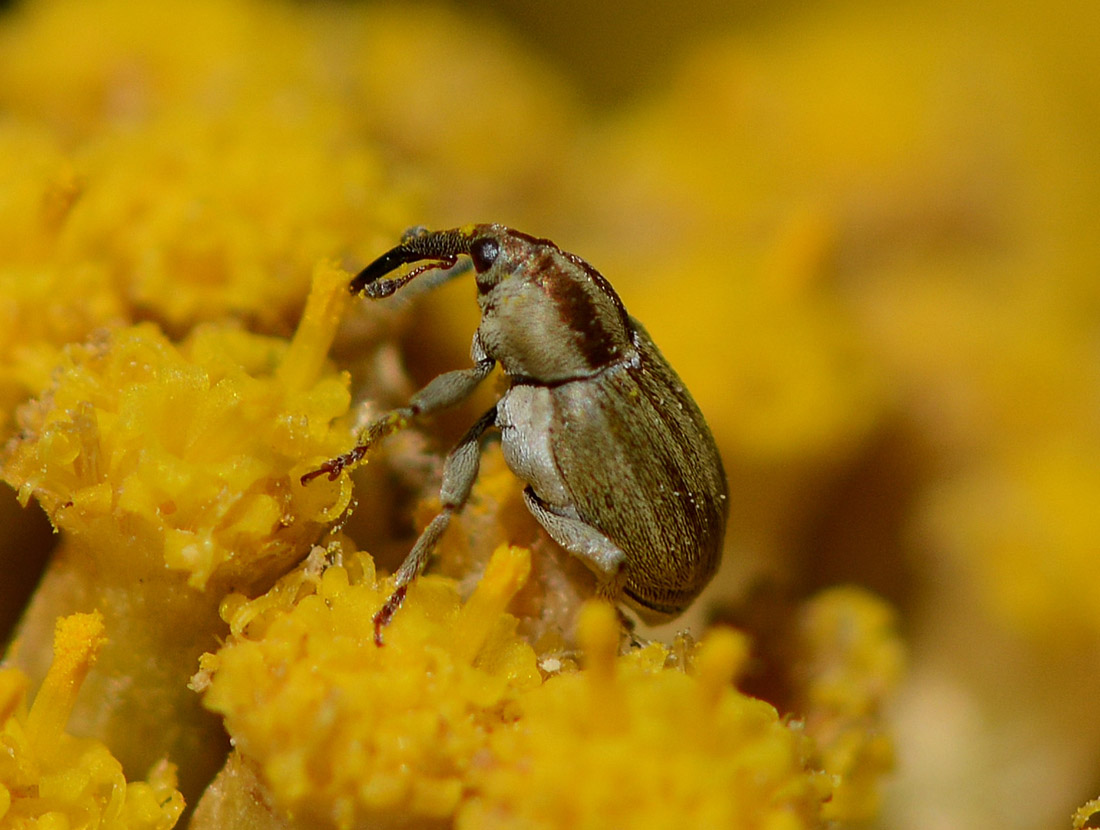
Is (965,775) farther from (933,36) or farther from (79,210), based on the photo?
(933,36)

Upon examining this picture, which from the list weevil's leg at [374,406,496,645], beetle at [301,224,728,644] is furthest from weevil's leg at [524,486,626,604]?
weevil's leg at [374,406,496,645]

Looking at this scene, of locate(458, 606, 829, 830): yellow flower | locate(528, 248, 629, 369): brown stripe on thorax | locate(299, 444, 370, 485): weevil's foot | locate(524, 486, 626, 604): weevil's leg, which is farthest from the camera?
locate(528, 248, 629, 369): brown stripe on thorax

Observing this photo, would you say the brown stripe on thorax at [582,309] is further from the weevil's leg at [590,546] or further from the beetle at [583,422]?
the weevil's leg at [590,546]

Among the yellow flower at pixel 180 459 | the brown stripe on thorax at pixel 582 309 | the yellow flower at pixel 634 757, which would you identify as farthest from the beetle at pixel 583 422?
the yellow flower at pixel 634 757

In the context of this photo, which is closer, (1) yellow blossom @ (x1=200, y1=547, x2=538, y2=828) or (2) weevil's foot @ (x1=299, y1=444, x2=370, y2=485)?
(1) yellow blossom @ (x1=200, y1=547, x2=538, y2=828)

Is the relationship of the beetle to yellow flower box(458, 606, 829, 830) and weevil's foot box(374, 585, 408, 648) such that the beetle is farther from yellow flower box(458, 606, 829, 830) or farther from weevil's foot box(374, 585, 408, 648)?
yellow flower box(458, 606, 829, 830)

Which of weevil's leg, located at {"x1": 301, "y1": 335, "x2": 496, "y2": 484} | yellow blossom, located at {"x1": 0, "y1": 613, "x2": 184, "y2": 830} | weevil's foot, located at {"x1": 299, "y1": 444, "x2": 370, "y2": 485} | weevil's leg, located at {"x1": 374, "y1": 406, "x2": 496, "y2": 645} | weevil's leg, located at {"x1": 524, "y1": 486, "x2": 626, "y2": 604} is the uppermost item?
weevil's foot, located at {"x1": 299, "y1": 444, "x2": 370, "y2": 485}

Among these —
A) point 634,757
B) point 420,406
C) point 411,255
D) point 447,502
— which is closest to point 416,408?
point 420,406
